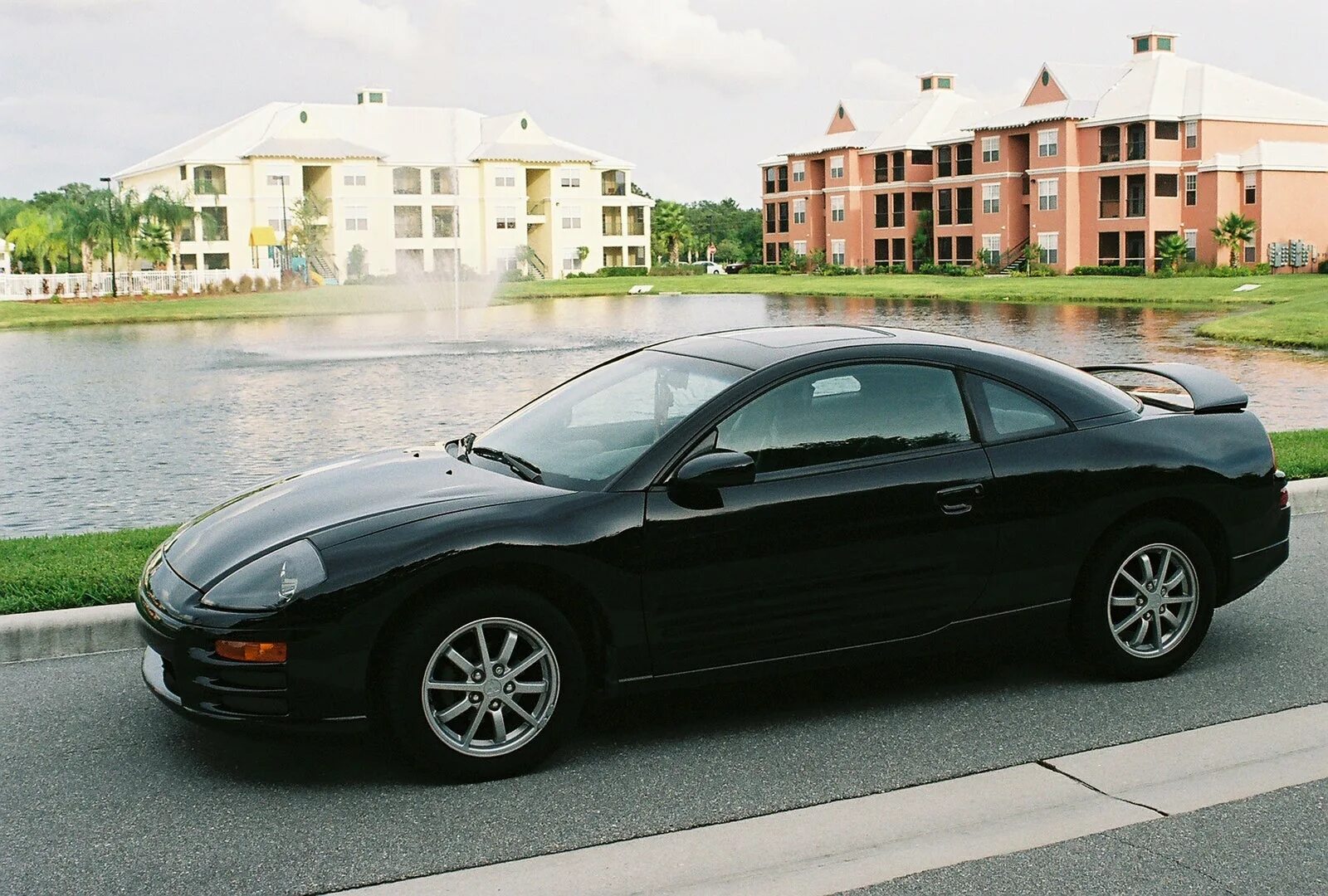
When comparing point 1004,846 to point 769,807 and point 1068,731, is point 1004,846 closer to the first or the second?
point 769,807

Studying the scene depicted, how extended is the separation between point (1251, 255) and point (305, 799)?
2784 inches

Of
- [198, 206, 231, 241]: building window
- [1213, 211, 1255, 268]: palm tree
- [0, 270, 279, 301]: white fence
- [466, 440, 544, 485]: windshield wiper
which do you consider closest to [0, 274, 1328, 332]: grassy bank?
[0, 270, 279, 301]: white fence

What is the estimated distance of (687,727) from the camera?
5613mm

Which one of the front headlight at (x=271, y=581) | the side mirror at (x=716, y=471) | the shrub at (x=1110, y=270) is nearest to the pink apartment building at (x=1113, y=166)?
the shrub at (x=1110, y=270)

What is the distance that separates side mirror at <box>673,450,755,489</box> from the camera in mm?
5156

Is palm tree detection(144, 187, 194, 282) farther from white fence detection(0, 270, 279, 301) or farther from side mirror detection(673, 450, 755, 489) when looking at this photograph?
side mirror detection(673, 450, 755, 489)

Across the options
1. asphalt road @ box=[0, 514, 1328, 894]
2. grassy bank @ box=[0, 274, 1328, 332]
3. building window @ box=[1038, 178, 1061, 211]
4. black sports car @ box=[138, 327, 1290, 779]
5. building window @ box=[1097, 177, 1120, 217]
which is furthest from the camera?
building window @ box=[1038, 178, 1061, 211]

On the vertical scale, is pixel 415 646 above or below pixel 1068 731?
above

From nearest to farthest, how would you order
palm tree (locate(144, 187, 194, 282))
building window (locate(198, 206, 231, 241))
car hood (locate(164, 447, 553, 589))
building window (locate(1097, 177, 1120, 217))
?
car hood (locate(164, 447, 553, 589)) → building window (locate(1097, 177, 1120, 217)) → palm tree (locate(144, 187, 194, 282)) → building window (locate(198, 206, 231, 241))

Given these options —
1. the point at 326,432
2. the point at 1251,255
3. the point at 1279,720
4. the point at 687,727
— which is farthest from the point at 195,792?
the point at 1251,255

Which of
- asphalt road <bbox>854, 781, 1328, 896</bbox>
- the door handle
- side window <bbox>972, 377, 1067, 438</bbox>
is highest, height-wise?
side window <bbox>972, 377, 1067, 438</bbox>

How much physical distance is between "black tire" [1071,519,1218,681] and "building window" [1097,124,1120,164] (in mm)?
72065

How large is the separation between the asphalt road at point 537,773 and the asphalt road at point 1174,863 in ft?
0.22

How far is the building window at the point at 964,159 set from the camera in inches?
3290
